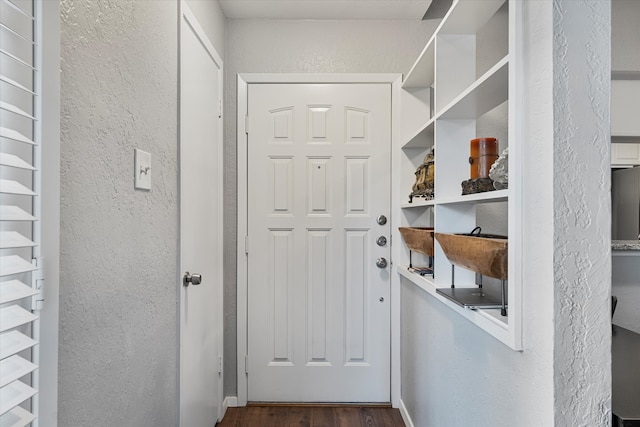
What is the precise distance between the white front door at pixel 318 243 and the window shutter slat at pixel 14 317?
5.35ft

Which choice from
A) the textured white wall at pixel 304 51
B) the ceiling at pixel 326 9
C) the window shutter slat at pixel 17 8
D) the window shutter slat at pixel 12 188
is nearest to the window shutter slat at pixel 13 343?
the window shutter slat at pixel 12 188

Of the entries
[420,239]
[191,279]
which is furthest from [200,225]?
[420,239]

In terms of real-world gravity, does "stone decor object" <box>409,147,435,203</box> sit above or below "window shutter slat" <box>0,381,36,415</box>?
above

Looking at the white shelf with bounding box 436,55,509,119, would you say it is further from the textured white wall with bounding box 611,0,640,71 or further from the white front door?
the textured white wall with bounding box 611,0,640,71

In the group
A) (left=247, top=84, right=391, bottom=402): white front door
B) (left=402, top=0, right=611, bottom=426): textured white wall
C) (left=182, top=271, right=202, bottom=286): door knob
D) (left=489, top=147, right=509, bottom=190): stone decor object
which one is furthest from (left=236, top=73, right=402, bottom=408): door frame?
(left=402, top=0, right=611, bottom=426): textured white wall

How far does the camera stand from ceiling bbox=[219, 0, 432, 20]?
2.08m

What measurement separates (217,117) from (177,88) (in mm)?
580

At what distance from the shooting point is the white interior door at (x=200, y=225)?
1.60 m

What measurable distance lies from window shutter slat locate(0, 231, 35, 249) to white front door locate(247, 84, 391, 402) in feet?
5.35

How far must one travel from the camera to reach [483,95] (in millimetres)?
1232

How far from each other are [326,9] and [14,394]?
7.08 ft

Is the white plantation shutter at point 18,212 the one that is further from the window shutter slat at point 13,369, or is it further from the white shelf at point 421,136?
the white shelf at point 421,136

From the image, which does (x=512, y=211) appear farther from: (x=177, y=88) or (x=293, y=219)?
(x=293, y=219)

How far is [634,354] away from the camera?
1.34 m
